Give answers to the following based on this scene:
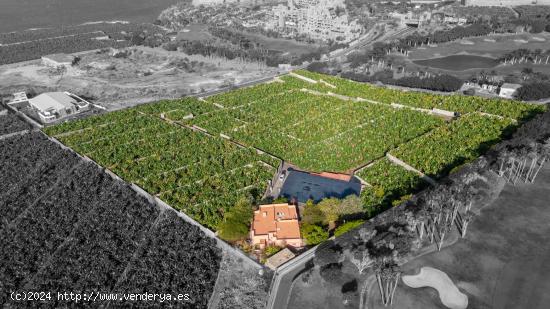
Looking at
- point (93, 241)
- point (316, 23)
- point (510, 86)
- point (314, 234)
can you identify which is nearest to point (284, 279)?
point (314, 234)

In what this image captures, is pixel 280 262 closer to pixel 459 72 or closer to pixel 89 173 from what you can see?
pixel 89 173

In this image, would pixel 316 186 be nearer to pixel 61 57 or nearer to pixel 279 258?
pixel 279 258

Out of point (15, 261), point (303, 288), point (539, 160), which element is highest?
point (539, 160)

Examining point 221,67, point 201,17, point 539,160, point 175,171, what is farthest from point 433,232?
point 201,17

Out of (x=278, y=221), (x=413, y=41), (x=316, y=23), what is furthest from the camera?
(x=316, y=23)

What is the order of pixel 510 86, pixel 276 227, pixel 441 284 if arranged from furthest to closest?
1. pixel 510 86
2. pixel 276 227
3. pixel 441 284

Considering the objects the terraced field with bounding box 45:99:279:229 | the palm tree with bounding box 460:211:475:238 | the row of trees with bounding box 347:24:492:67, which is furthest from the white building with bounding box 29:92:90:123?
the palm tree with bounding box 460:211:475:238
